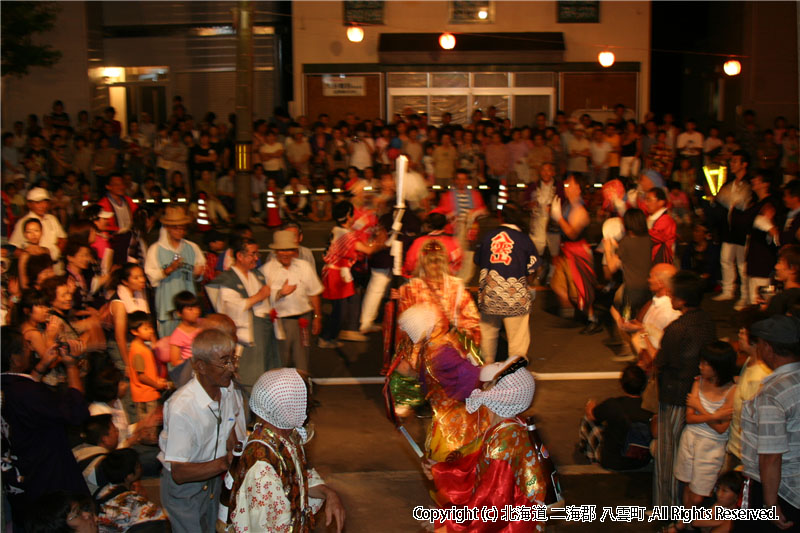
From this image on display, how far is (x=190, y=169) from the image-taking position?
1778 centimetres

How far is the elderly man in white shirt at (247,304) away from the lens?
7391mm

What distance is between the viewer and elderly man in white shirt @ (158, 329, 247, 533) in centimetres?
423

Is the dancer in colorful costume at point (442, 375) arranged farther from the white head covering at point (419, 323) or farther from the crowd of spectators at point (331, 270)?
the crowd of spectators at point (331, 270)

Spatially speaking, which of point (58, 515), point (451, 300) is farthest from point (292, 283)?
point (58, 515)

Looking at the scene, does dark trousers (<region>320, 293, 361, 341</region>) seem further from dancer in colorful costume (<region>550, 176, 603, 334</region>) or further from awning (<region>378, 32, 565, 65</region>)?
awning (<region>378, 32, 565, 65</region>)

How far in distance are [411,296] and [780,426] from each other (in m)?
3.65

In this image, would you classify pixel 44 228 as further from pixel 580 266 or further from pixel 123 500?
pixel 580 266

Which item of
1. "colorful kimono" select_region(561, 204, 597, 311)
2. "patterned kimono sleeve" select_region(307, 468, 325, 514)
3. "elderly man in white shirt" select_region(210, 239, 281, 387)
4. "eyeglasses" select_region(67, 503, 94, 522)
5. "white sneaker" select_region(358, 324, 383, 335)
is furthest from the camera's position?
"white sneaker" select_region(358, 324, 383, 335)

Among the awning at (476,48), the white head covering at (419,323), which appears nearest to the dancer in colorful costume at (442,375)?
the white head covering at (419,323)

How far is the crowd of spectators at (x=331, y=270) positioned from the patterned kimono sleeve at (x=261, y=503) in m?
0.56

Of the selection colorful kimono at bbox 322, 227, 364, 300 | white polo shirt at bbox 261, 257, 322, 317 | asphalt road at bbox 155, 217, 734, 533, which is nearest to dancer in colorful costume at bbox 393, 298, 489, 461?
asphalt road at bbox 155, 217, 734, 533

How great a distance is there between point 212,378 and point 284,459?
68 centimetres

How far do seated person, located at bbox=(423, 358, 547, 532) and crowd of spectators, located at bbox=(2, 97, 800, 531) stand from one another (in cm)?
124

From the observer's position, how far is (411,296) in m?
7.36
